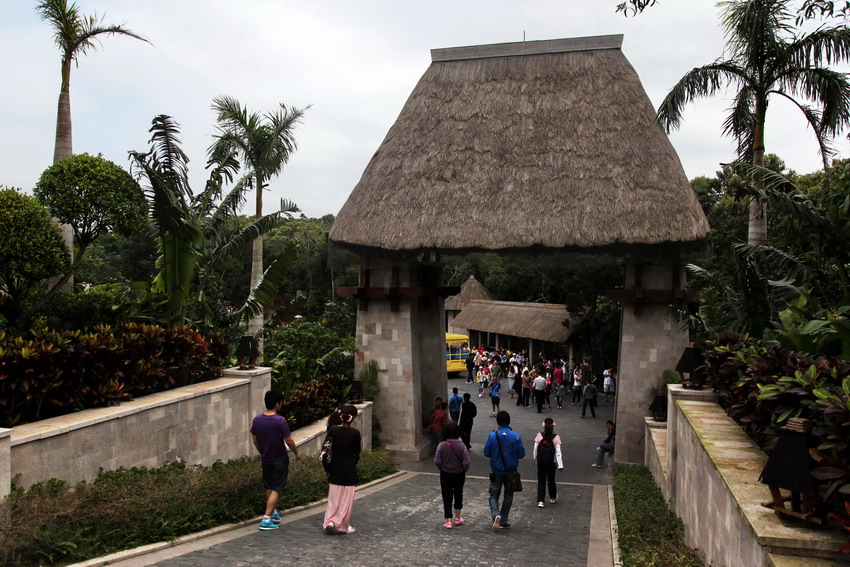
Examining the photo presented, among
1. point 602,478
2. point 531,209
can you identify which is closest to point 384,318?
point 531,209

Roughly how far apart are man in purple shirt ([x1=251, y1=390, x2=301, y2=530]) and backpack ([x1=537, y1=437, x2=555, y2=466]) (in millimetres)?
4418

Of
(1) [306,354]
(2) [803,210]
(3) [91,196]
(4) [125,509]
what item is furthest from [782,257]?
(1) [306,354]

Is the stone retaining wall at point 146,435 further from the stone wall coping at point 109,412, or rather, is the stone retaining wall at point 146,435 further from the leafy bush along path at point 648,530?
the leafy bush along path at point 648,530

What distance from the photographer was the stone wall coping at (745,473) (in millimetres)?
4141

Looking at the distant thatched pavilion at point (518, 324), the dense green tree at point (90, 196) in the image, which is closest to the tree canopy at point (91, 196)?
the dense green tree at point (90, 196)

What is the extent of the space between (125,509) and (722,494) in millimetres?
5750

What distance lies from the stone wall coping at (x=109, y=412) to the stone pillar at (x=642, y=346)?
28.5 feet

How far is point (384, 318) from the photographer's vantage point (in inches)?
685

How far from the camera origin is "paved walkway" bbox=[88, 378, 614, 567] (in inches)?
299

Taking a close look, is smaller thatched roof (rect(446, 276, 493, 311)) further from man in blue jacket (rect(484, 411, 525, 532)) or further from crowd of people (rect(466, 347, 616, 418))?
man in blue jacket (rect(484, 411, 525, 532))

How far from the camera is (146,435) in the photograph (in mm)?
9453

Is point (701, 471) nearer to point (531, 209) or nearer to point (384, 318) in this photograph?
point (531, 209)

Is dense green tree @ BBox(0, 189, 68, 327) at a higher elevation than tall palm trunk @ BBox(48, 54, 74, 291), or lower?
lower

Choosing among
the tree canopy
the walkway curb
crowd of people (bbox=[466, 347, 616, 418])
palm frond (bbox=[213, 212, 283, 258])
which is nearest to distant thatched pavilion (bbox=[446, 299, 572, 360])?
crowd of people (bbox=[466, 347, 616, 418])
